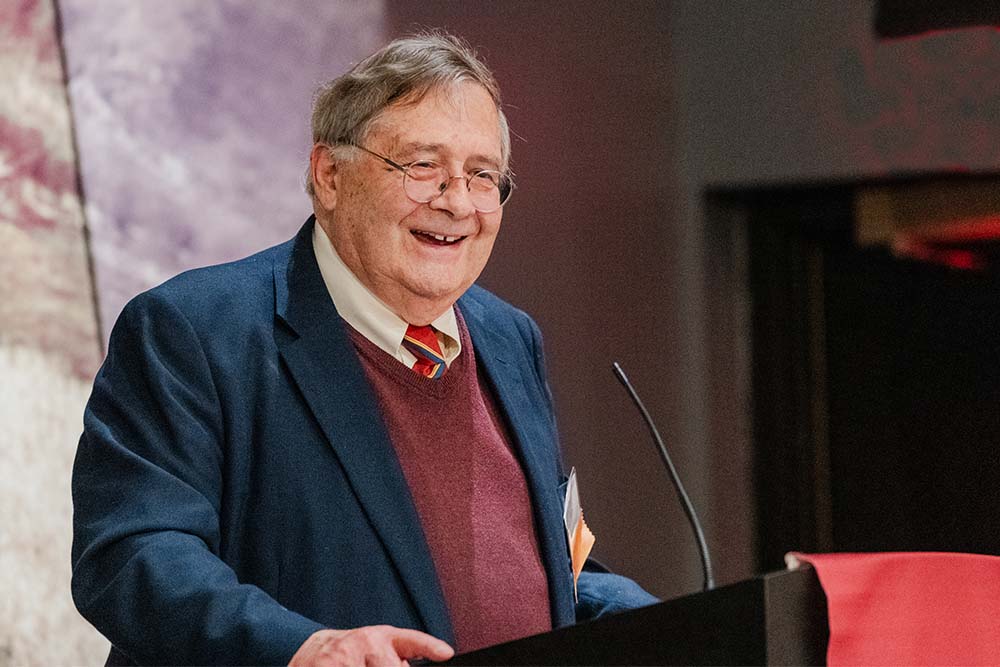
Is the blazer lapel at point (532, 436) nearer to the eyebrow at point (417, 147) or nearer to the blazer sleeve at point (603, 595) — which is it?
the blazer sleeve at point (603, 595)

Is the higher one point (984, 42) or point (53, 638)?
point (984, 42)

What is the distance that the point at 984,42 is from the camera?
3654 mm

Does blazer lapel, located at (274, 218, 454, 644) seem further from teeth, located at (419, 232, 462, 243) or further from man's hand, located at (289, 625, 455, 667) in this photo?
man's hand, located at (289, 625, 455, 667)

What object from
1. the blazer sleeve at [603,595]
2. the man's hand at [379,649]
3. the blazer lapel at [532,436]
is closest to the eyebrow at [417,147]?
the blazer lapel at [532,436]

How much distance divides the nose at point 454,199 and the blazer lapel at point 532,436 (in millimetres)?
202

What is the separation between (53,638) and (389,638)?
1296 millimetres

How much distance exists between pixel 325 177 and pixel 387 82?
0.15 m

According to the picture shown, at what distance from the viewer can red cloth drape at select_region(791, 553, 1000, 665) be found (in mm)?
1237

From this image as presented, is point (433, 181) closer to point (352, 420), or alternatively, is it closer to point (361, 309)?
point (361, 309)

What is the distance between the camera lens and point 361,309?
5.27 feet

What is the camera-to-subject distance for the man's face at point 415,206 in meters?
1.58

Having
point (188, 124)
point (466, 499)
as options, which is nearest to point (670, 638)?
point (466, 499)

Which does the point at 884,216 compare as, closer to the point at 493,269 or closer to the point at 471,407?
the point at 493,269

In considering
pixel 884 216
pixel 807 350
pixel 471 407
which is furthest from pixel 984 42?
pixel 471 407
